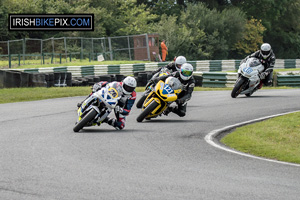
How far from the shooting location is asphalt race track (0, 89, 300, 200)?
683 cm

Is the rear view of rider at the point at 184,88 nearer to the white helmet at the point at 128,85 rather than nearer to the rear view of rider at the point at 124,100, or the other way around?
the rear view of rider at the point at 124,100

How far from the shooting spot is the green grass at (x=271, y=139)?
32.0ft

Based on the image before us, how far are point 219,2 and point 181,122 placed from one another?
58094 millimetres

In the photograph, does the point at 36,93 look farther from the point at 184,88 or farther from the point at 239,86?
the point at 184,88

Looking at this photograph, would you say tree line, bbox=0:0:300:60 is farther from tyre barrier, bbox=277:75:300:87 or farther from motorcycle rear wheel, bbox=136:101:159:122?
motorcycle rear wheel, bbox=136:101:159:122

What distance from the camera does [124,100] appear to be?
12.1 m

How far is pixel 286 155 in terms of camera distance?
9.51 metres

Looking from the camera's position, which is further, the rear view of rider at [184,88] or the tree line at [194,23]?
the tree line at [194,23]

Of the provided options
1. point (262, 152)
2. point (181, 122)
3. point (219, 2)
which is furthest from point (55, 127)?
point (219, 2)

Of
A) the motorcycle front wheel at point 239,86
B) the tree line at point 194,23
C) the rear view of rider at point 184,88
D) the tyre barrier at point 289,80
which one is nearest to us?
the rear view of rider at point 184,88

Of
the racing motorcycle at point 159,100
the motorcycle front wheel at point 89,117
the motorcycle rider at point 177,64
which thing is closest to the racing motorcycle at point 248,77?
the motorcycle rider at point 177,64

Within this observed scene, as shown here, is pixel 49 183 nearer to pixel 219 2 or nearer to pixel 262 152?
pixel 262 152

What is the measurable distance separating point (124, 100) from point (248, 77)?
792 cm

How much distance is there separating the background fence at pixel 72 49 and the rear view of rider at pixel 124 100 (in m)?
23.6
